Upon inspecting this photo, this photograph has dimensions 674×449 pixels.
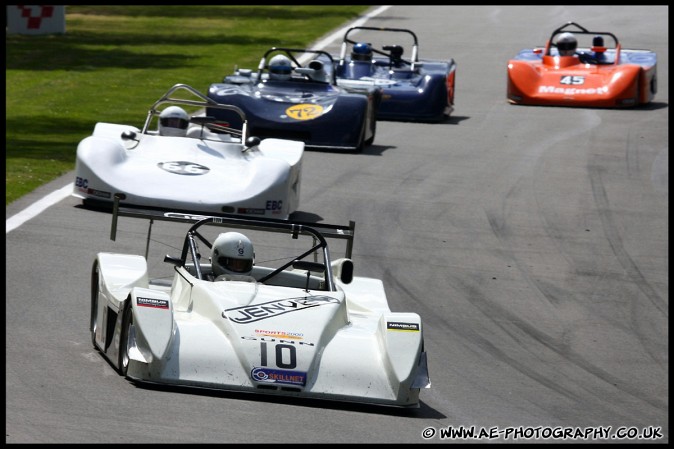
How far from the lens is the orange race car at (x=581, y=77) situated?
2589 cm

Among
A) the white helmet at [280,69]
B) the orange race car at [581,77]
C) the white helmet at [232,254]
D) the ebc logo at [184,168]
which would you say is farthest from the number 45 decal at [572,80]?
the white helmet at [232,254]

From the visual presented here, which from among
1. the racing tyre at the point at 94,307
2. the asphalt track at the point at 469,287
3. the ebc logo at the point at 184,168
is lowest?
the asphalt track at the point at 469,287

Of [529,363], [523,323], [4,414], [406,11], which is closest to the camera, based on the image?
[4,414]

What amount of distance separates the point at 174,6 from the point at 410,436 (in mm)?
35552

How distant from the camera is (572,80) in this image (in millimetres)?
26188

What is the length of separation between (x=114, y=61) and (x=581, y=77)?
10863 millimetres

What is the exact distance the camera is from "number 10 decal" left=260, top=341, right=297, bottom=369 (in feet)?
29.4

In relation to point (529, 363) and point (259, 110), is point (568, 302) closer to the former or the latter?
point (529, 363)

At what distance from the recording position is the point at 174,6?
42.6m

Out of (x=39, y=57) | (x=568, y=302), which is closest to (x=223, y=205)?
(x=568, y=302)

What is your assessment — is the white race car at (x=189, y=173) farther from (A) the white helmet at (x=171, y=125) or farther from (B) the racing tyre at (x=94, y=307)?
(B) the racing tyre at (x=94, y=307)

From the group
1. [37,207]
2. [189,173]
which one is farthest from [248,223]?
[37,207]

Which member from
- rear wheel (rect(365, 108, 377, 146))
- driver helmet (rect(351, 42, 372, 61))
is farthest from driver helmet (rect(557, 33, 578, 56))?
rear wheel (rect(365, 108, 377, 146))

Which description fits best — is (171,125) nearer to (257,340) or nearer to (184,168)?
(184,168)
